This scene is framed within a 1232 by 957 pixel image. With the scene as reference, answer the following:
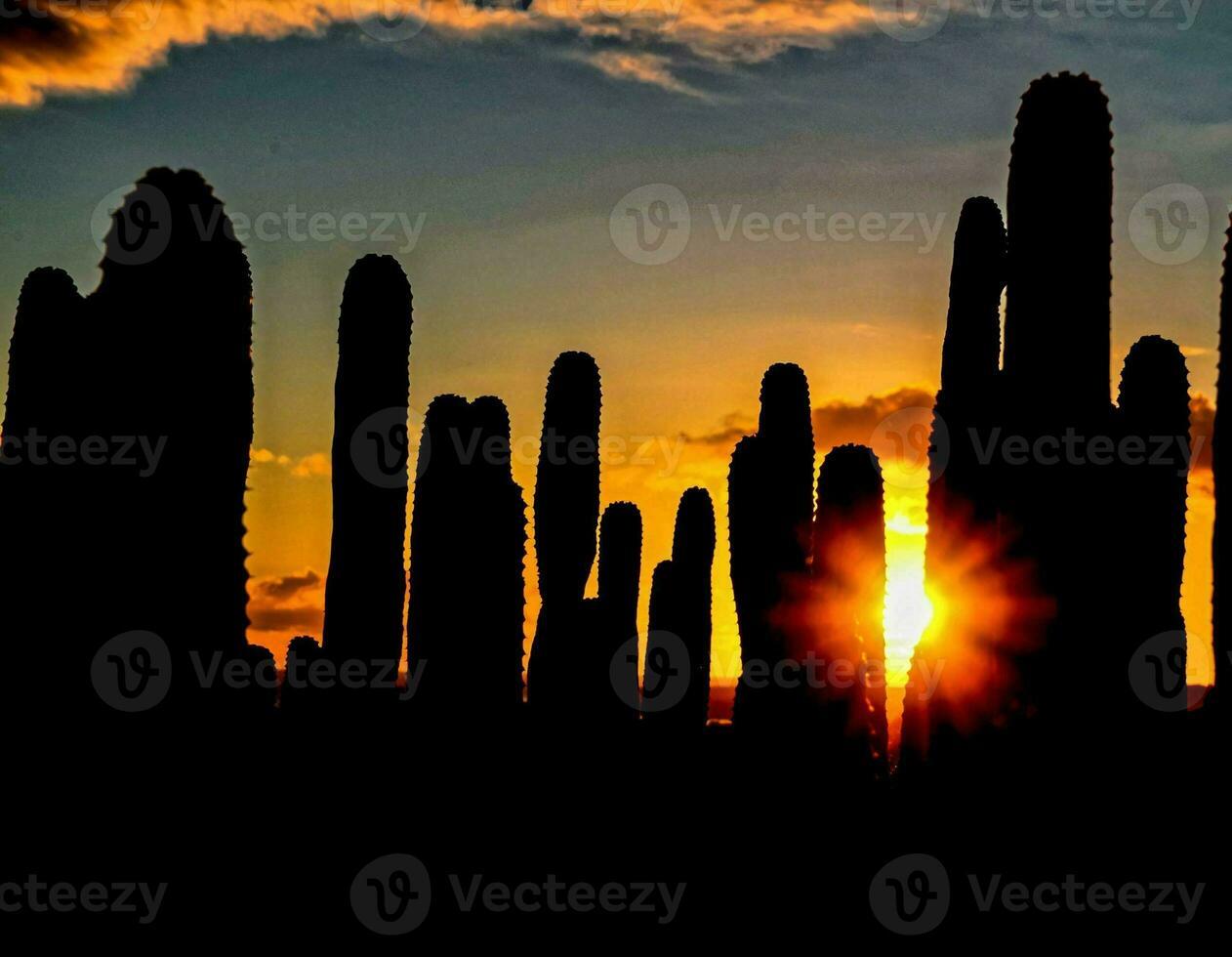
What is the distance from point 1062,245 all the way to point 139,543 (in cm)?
828

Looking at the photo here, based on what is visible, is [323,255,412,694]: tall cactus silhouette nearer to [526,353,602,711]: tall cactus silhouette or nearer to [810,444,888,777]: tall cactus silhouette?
[810,444,888,777]: tall cactus silhouette

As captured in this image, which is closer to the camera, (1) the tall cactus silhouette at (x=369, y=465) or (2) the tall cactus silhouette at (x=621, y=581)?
(1) the tall cactus silhouette at (x=369, y=465)

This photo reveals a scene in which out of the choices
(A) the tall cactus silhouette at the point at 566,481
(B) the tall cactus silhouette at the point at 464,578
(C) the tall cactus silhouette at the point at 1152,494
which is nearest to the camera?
(B) the tall cactus silhouette at the point at 464,578

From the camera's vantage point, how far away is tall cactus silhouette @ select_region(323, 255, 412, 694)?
599 inches

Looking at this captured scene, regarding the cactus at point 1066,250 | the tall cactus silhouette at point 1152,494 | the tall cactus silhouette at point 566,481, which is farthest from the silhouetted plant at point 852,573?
the tall cactus silhouette at point 566,481

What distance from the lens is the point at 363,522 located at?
15453mm

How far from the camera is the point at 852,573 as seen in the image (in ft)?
56.3

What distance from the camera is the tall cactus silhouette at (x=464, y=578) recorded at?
43.3ft

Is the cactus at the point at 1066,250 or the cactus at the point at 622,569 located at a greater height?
the cactus at the point at 1066,250

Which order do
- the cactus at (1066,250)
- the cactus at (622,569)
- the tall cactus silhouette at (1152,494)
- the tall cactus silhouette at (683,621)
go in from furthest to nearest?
the tall cactus silhouette at (683,621) → the cactus at (622,569) → the tall cactus silhouette at (1152,494) → the cactus at (1066,250)

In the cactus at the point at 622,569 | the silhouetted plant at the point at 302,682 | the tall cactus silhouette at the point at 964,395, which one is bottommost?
the silhouetted plant at the point at 302,682

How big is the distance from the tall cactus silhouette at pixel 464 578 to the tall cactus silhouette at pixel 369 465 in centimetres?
160

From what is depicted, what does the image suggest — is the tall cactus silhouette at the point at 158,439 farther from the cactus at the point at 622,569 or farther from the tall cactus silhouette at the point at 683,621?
the tall cactus silhouette at the point at 683,621

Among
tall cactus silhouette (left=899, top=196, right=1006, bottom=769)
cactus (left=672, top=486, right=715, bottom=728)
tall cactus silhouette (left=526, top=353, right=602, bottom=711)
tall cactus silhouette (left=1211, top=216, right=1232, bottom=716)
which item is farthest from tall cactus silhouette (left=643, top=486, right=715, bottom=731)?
tall cactus silhouette (left=1211, top=216, right=1232, bottom=716)
